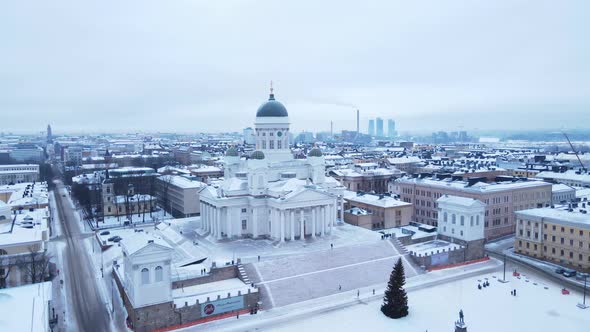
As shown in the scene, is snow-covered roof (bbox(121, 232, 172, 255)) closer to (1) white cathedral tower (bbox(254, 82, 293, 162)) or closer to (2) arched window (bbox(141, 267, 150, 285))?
(2) arched window (bbox(141, 267, 150, 285))

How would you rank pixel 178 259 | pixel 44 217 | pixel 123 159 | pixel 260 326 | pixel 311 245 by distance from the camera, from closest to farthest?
pixel 260 326, pixel 178 259, pixel 311 245, pixel 44 217, pixel 123 159

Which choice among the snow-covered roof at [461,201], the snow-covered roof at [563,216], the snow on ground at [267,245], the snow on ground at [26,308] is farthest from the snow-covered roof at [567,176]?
the snow on ground at [26,308]

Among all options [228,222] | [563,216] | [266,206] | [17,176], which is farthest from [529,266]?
[17,176]

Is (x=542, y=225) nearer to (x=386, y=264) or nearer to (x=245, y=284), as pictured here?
(x=386, y=264)

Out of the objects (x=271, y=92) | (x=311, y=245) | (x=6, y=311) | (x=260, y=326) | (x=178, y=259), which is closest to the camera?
(x=6, y=311)

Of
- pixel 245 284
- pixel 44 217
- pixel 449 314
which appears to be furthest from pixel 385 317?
pixel 44 217

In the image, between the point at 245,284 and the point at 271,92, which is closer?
the point at 245,284

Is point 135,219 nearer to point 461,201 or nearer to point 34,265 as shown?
point 34,265
